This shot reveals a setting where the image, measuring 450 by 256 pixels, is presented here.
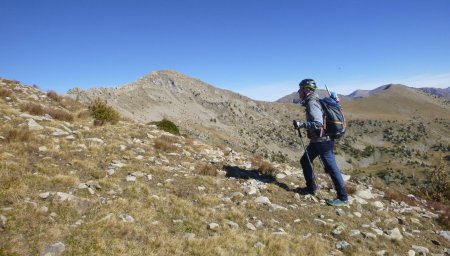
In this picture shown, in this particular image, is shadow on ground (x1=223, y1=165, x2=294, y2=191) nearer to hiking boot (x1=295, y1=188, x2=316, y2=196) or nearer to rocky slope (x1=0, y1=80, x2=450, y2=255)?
rocky slope (x1=0, y1=80, x2=450, y2=255)

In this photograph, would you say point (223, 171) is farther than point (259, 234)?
Yes

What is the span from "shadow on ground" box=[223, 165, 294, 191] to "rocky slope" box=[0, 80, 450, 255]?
37 millimetres

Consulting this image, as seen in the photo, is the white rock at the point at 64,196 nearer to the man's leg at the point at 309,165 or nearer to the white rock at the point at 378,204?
the man's leg at the point at 309,165

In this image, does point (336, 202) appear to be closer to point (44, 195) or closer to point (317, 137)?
point (317, 137)

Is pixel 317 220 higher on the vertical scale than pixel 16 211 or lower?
lower

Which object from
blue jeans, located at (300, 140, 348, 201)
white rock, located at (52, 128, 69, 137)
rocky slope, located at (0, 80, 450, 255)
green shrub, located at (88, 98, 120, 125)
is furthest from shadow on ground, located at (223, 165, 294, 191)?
green shrub, located at (88, 98, 120, 125)

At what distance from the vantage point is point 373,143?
122m

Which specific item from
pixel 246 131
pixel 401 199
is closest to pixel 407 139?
pixel 246 131

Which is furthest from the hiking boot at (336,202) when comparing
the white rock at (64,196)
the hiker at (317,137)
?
the white rock at (64,196)

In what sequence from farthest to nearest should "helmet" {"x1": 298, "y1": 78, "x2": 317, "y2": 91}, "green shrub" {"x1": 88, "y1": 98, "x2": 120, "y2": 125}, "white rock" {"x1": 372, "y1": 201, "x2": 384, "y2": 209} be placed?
1. "green shrub" {"x1": 88, "y1": 98, "x2": 120, "y2": 125}
2. "white rock" {"x1": 372, "y1": 201, "x2": 384, "y2": 209}
3. "helmet" {"x1": 298, "y1": 78, "x2": 317, "y2": 91}

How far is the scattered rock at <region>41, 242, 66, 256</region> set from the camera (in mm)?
6014

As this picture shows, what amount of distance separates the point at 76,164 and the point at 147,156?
2.80 meters

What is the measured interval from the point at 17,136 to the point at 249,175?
311 inches

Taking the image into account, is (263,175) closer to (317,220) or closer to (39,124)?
(317,220)
